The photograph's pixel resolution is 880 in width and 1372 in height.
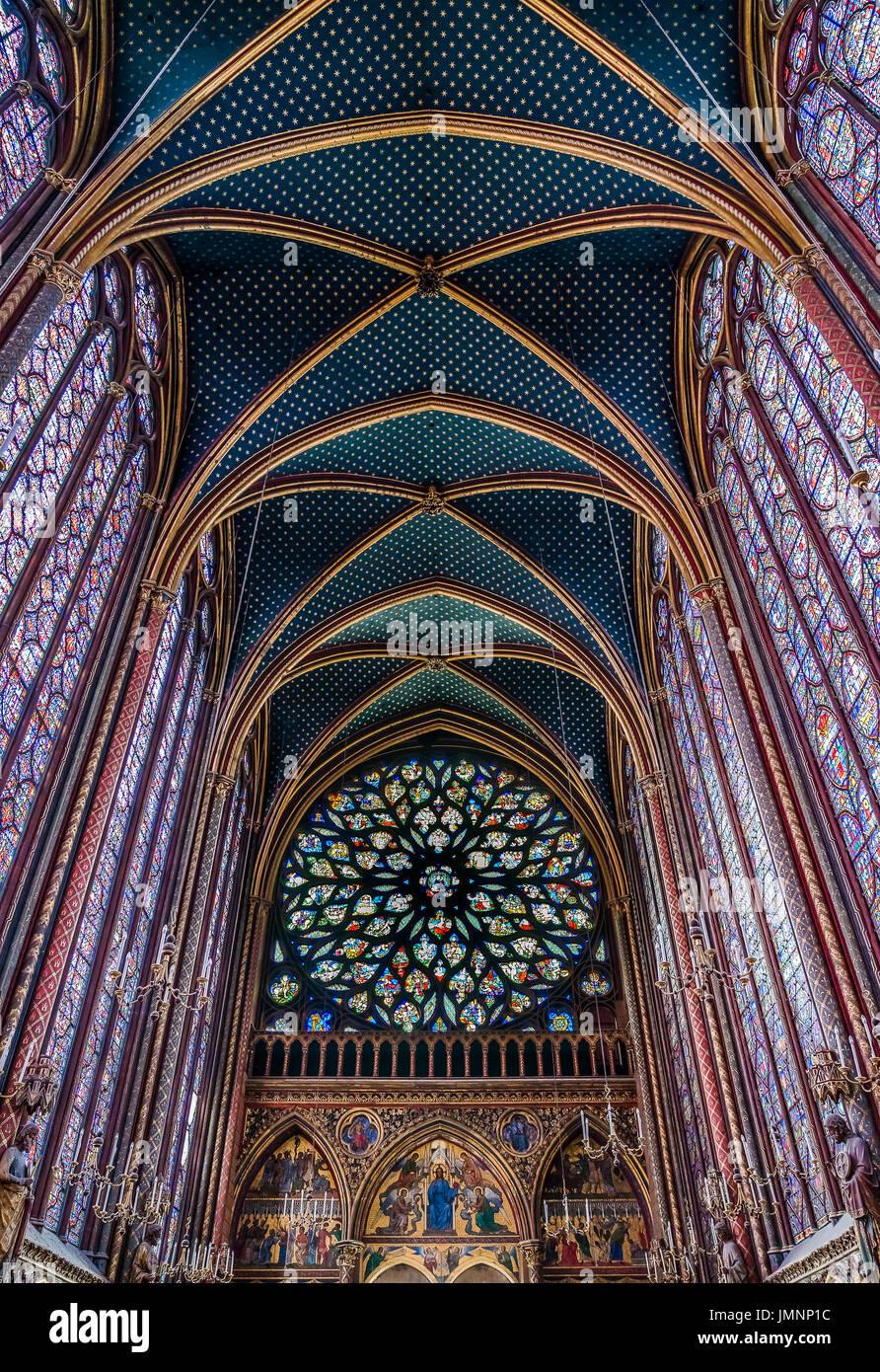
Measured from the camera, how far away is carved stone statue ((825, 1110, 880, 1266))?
392 inches

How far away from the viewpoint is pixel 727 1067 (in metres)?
15.1

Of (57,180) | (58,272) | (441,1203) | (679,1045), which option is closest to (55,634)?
(58,272)

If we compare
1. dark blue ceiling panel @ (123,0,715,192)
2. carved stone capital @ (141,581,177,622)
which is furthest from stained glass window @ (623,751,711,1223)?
carved stone capital @ (141,581,177,622)

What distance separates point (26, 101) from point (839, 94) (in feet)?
31.7

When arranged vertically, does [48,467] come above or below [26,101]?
below

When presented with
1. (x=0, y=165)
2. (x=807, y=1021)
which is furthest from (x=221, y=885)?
(x=0, y=165)

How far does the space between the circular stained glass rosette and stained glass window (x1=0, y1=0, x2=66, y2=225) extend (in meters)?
17.5

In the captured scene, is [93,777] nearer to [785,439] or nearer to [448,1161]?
[785,439]

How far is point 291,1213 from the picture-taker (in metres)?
20.6

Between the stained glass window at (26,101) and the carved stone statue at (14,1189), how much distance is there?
10182mm

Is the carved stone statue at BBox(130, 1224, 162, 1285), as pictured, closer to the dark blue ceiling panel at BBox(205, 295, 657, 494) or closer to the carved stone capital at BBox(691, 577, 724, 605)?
the dark blue ceiling panel at BBox(205, 295, 657, 494)

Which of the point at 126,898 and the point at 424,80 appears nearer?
the point at 424,80

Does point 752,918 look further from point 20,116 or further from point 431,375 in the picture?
point 20,116

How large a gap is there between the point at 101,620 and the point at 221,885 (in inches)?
336
